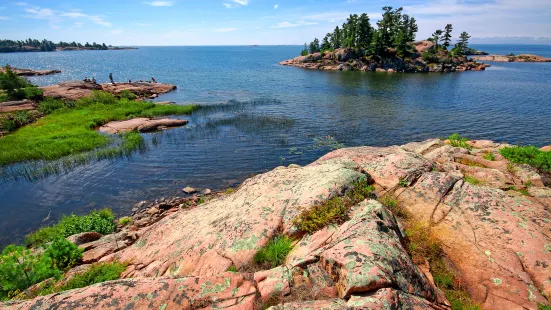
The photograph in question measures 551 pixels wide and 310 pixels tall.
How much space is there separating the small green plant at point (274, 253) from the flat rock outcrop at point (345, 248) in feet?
0.71

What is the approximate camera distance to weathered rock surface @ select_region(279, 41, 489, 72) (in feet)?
361

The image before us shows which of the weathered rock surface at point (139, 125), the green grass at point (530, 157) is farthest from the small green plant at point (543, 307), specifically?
the weathered rock surface at point (139, 125)

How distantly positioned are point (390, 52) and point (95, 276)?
132 meters

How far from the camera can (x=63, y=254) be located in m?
11.5

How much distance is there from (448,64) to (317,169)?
415ft

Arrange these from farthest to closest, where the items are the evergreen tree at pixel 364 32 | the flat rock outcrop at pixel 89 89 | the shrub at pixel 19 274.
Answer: the evergreen tree at pixel 364 32 < the flat rock outcrop at pixel 89 89 < the shrub at pixel 19 274

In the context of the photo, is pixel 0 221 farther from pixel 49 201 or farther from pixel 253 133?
pixel 253 133

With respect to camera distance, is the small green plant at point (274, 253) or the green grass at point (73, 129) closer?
the small green plant at point (274, 253)

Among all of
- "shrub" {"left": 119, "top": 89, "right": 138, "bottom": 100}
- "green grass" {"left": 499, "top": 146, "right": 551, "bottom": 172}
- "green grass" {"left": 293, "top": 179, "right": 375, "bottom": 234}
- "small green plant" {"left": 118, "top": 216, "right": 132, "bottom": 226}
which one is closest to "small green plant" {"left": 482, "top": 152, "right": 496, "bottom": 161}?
"green grass" {"left": 499, "top": 146, "right": 551, "bottom": 172}

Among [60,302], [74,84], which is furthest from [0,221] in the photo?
[74,84]

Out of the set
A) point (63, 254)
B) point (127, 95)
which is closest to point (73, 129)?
point (127, 95)

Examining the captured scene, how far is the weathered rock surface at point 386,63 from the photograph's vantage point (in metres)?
110

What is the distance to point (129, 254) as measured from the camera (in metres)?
11.3

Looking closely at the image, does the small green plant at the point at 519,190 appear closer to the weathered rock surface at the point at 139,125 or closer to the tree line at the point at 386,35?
the weathered rock surface at the point at 139,125
